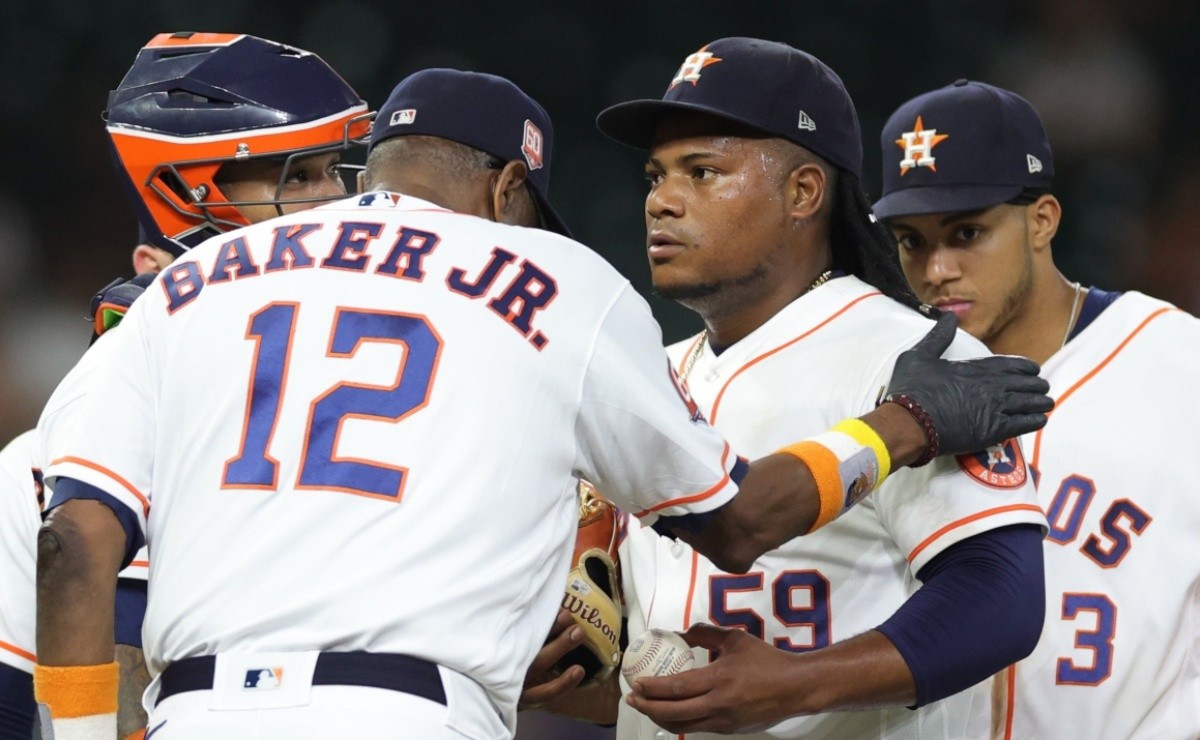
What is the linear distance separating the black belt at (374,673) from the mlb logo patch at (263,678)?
52 mm

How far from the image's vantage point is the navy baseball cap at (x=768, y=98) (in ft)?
9.60

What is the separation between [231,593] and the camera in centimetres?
206

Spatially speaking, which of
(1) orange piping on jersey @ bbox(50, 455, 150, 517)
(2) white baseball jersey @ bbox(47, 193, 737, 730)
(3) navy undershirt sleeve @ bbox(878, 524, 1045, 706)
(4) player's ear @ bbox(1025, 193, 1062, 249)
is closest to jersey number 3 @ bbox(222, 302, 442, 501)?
(2) white baseball jersey @ bbox(47, 193, 737, 730)

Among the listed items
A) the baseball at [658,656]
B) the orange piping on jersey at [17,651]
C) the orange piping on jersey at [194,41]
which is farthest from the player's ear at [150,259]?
the baseball at [658,656]

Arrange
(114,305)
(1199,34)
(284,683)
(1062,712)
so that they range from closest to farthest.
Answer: (284,683), (114,305), (1062,712), (1199,34)

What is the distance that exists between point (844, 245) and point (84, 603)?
1.79 metres

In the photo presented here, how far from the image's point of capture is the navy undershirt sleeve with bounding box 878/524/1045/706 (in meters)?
2.43

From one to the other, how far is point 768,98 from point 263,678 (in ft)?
5.25

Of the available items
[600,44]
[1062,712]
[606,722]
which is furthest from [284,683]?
[600,44]

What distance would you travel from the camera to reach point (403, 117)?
2.71 m

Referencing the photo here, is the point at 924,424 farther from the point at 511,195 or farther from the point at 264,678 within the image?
the point at 264,678

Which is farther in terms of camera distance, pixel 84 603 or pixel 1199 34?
pixel 1199 34

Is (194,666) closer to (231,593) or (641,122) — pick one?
(231,593)

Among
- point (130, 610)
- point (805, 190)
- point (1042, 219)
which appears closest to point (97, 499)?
point (130, 610)
